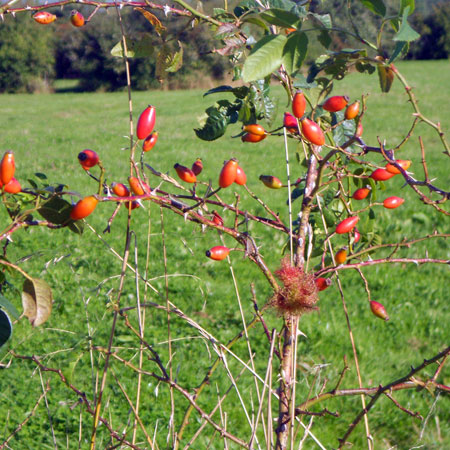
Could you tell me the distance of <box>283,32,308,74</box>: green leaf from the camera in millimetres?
684

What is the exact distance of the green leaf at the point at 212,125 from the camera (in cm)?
108

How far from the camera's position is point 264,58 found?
665 millimetres

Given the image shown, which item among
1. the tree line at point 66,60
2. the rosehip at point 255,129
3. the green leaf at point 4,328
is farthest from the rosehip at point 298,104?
the tree line at point 66,60

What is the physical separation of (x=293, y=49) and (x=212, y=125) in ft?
1.33

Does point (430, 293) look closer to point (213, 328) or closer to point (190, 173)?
point (213, 328)

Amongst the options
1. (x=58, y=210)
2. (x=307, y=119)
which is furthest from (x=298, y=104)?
(x=58, y=210)

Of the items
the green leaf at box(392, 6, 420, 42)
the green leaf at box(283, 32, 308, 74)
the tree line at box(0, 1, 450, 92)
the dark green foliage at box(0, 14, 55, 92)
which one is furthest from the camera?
the dark green foliage at box(0, 14, 55, 92)

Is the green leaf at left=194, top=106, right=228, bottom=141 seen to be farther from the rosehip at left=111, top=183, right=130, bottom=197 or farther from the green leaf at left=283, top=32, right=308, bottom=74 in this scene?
the green leaf at left=283, top=32, right=308, bottom=74

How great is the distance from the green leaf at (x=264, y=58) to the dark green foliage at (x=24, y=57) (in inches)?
937

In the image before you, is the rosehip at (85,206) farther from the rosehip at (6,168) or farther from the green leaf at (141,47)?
the green leaf at (141,47)

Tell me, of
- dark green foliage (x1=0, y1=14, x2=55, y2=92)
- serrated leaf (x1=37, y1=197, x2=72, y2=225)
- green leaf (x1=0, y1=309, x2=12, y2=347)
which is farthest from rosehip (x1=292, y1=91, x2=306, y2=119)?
dark green foliage (x1=0, y1=14, x2=55, y2=92)

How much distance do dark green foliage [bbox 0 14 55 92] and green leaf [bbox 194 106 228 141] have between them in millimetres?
23397

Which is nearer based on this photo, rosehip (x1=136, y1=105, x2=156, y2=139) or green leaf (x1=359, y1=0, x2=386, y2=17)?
green leaf (x1=359, y1=0, x2=386, y2=17)

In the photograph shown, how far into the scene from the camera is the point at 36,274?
3.53 metres
